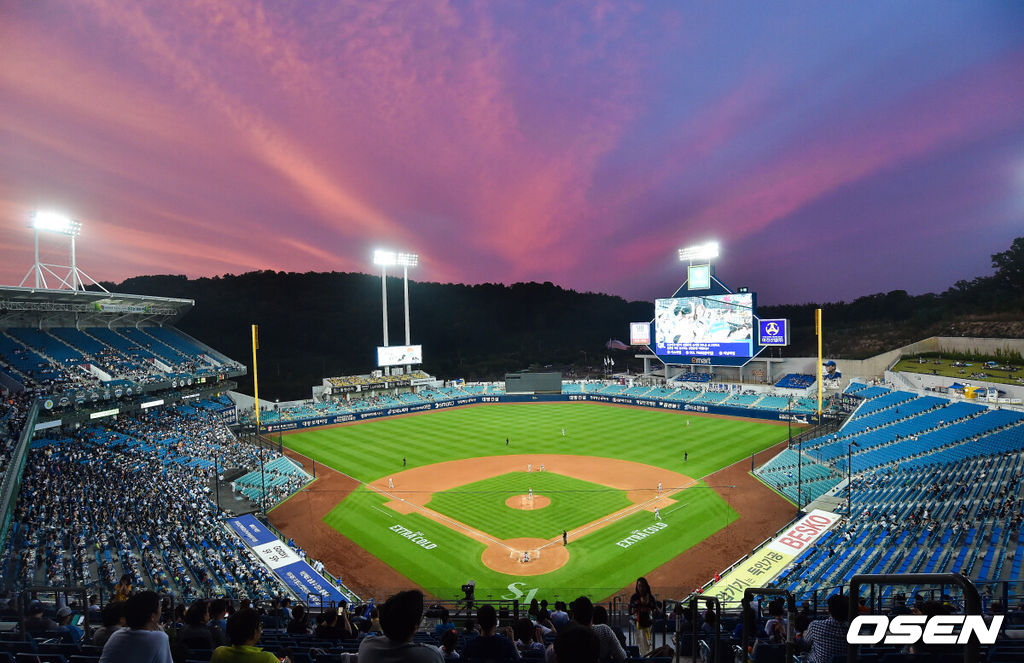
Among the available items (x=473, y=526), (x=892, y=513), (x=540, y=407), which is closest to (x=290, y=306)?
(x=540, y=407)

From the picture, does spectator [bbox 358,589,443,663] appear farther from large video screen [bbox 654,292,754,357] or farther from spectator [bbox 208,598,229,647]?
large video screen [bbox 654,292,754,357]

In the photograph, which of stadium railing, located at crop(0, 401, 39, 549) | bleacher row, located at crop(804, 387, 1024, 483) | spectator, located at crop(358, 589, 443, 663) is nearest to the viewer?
spectator, located at crop(358, 589, 443, 663)

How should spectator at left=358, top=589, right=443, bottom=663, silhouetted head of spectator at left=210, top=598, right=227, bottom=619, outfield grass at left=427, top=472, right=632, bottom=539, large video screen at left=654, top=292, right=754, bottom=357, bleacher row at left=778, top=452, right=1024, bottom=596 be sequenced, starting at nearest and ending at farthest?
spectator at left=358, top=589, right=443, bottom=663, silhouetted head of spectator at left=210, top=598, right=227, bottom=619, bleacher row at left=778, top=452, right=1024, bottom=596, outfield grass at left=427, top=472, right=632, bottom=539, large video screen at left=654, top=292, right=754, bottom=357

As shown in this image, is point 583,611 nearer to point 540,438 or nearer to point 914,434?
point 914,434

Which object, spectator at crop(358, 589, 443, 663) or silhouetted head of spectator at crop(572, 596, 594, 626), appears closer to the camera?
spectator at crop(358, 589, 443, 663)

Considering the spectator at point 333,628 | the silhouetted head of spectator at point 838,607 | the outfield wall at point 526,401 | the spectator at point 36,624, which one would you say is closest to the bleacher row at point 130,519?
the spectator at point 36,624

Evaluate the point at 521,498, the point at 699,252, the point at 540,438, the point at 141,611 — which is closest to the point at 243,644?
the point at 141,611

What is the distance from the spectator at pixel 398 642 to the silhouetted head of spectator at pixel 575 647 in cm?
84

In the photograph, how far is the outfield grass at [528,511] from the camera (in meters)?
A: 27.4

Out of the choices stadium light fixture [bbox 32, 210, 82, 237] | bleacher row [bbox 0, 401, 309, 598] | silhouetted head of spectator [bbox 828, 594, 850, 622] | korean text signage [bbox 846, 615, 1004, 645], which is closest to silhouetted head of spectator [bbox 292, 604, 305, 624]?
silhouetted head of spectator [bbox 828, 594, 850, 622]

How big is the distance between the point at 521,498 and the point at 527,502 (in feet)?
2.86

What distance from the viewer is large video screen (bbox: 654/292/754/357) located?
61188 millimetres

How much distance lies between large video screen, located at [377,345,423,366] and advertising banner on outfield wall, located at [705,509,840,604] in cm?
5293

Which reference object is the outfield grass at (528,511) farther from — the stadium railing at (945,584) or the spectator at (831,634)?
the stadium railing at (945,584)
